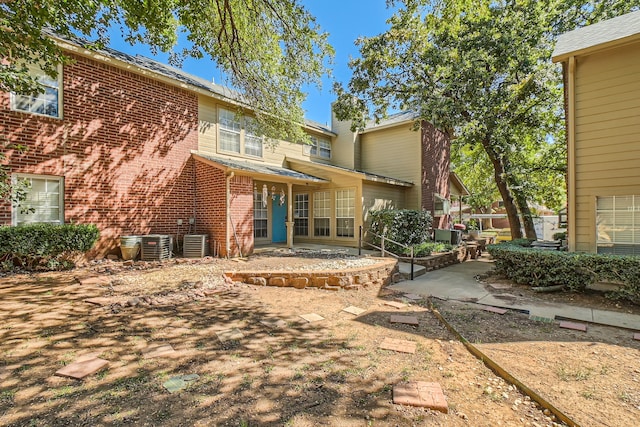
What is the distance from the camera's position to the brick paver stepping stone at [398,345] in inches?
142

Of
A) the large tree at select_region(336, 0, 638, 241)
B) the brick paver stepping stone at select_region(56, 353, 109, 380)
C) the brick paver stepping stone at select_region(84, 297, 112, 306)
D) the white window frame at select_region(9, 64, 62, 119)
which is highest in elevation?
the large tree at select_region(336, 0, 638, 241)

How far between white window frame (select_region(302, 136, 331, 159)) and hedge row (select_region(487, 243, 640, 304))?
9180mm

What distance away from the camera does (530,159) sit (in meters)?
15.1

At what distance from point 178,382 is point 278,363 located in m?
0.96

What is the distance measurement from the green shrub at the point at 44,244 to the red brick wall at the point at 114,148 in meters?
0.82

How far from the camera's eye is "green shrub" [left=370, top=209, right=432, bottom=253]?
10.8 meters

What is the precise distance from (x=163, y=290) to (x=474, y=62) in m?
11.2

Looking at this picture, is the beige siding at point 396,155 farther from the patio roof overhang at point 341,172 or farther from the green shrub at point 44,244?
the green shrub at point 44,244

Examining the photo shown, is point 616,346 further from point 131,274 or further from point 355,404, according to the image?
point 131,274

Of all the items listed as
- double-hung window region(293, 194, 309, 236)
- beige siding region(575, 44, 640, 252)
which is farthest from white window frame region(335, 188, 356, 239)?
beige siding region(575, 44, 640, 252)

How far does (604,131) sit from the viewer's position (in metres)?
6.40

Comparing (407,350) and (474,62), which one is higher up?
(474,62)

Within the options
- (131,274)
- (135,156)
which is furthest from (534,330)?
(135,156)

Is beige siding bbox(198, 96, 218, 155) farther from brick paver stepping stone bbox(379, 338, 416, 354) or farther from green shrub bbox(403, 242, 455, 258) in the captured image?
brick paver stepping stone bbox(379, 338, 416, 354)
